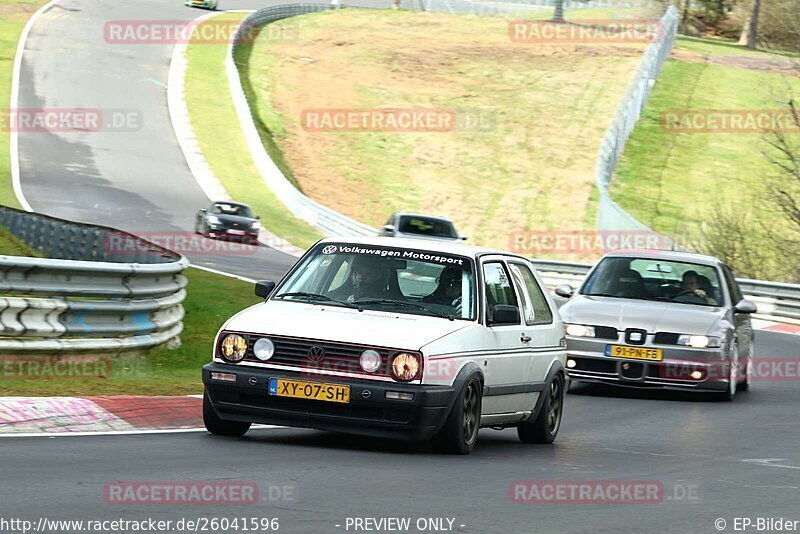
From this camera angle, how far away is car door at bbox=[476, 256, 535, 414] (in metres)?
10.6

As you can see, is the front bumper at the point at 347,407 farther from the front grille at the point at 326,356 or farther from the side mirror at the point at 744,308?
the side mirror at the point at 744,308

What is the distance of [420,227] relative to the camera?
33906 millimetres

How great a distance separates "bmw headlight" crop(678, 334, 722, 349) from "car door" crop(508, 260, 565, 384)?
13.1 feet

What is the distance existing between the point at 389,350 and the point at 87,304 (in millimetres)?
4525

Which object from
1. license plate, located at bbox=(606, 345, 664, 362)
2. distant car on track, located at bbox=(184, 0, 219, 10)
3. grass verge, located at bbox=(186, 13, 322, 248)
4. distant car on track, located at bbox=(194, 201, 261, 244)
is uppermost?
license plate, located at bbox=(606, 345, 664, 362)

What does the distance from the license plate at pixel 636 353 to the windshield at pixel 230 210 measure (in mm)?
24168

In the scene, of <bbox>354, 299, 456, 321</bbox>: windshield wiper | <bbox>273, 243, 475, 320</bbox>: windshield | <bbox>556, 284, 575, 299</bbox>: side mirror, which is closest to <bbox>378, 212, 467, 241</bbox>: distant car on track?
<bbox>556, 284, 575, 299</bbox>: side mirror

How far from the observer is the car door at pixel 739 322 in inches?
655

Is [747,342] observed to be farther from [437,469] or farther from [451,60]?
[451,60]

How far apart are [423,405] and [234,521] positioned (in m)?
2.86

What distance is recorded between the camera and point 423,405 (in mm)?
9555

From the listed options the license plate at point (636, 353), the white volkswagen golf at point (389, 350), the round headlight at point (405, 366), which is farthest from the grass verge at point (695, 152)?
the round headlight at point (405, 366)

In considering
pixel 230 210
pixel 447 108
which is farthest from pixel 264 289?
pixel 447 108

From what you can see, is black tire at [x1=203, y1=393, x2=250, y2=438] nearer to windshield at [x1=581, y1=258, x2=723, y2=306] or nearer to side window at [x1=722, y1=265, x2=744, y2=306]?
windshield at [x1=581, y1=258, x2=723, y2=306]
